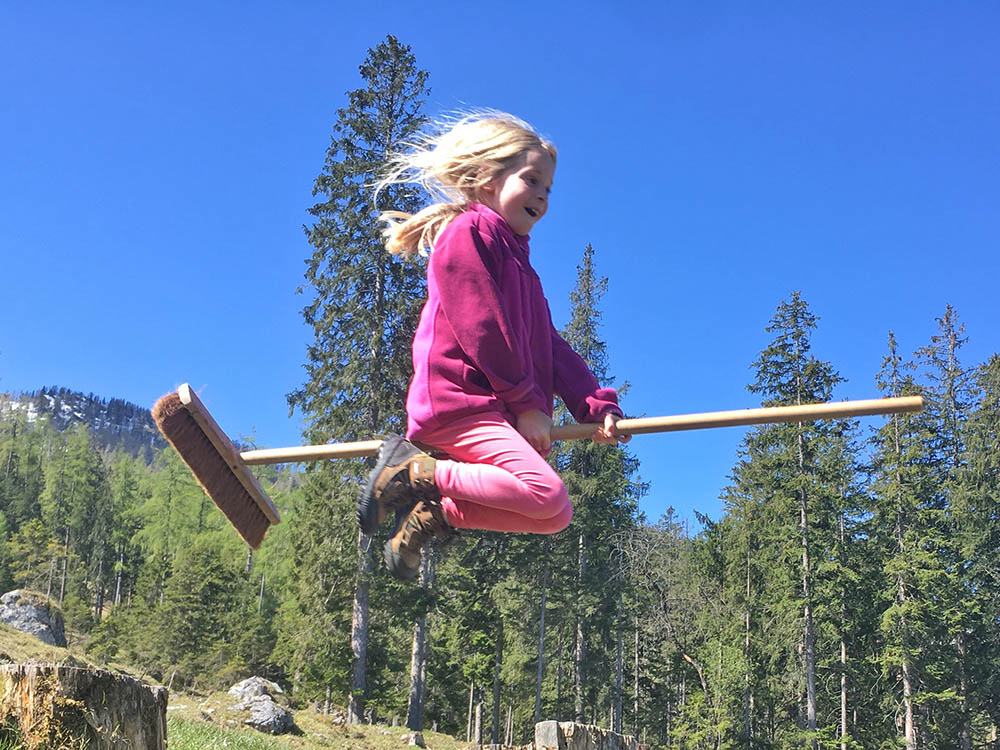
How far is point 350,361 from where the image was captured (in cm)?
2303

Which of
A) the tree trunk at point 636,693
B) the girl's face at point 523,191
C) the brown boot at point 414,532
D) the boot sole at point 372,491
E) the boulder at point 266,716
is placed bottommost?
the tree trunk at point 636,693

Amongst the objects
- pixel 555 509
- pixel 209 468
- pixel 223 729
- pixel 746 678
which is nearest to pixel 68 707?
pixel 209 468

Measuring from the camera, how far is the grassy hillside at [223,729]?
749cm

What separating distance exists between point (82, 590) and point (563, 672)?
33.4 meters

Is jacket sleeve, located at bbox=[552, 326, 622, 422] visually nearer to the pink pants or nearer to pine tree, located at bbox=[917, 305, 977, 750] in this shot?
the pink pants

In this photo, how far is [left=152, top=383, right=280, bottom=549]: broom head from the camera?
4594mm

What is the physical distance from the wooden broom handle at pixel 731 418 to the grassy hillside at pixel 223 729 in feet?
6.25

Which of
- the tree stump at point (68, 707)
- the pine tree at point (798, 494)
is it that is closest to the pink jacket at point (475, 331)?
the tree stump at point (68, 707)

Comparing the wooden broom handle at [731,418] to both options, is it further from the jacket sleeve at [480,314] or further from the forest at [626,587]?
the forest at [626,587]

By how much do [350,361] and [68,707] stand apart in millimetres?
19478

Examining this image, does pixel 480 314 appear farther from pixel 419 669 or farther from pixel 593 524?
pixel 593 524

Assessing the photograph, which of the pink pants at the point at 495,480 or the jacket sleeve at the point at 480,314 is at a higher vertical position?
the jacket sleeve at the point at 480,314

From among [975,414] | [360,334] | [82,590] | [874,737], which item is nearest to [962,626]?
[874,737]

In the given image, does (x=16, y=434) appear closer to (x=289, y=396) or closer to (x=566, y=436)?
(x=289, y=396)
